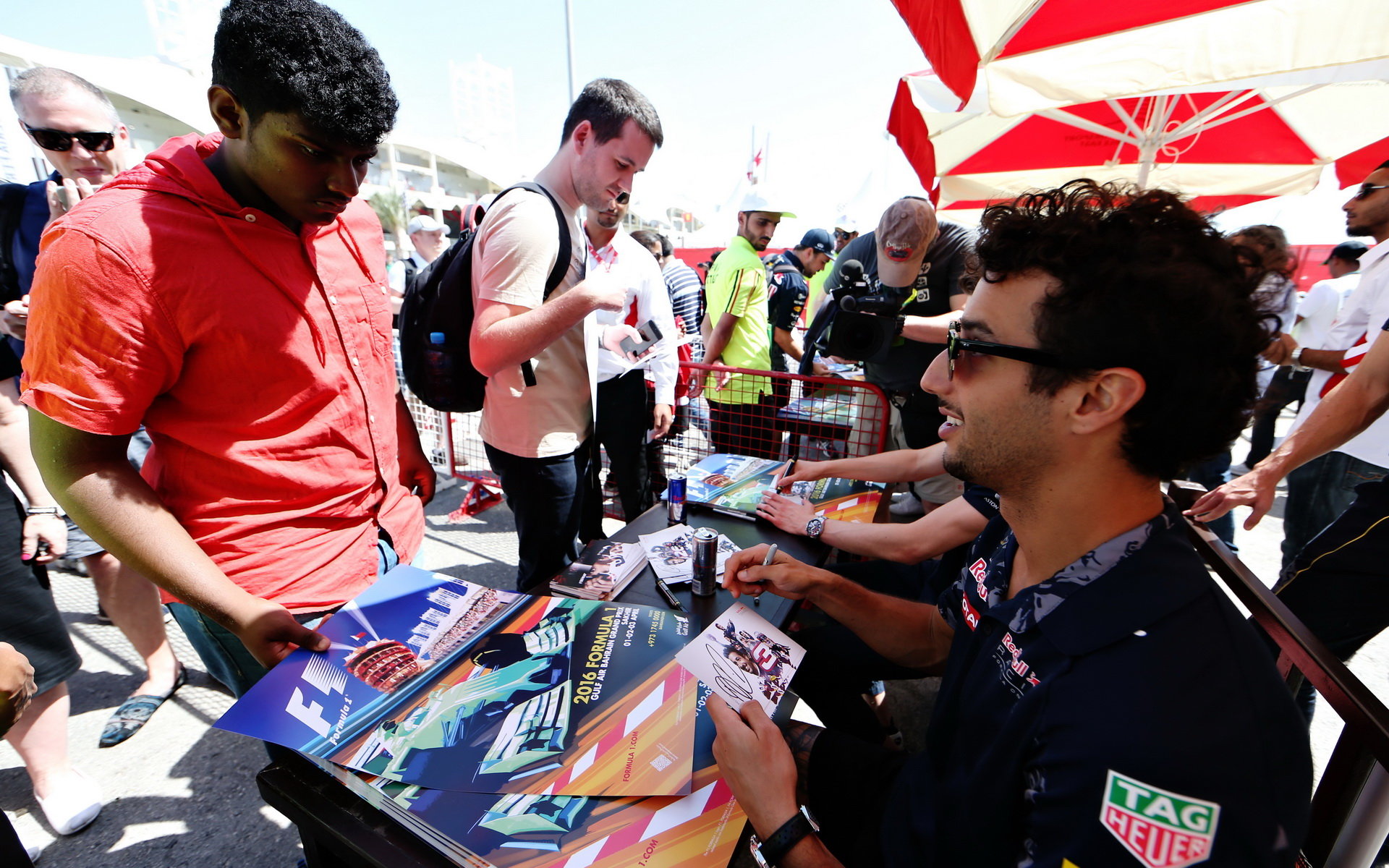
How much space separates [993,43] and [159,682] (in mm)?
4634

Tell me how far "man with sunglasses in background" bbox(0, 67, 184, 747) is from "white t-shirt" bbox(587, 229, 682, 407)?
188 cm

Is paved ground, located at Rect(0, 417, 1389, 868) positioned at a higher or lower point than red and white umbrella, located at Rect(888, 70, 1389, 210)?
lower

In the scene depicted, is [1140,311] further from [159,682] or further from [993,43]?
[159,682]

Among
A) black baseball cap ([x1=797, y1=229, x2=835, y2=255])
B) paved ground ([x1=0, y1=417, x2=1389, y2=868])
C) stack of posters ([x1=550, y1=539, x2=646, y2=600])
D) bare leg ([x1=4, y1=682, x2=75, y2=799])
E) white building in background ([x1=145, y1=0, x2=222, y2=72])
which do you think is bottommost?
paved ground ([x1=0, y1=417, x2=1389, y2=868])

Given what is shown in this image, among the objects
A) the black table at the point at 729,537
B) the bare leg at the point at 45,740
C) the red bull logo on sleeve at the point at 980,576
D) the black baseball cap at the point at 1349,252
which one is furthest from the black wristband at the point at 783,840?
the black baseball cap at the point at 1349,252

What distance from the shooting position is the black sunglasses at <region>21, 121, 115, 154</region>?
6.46 ft

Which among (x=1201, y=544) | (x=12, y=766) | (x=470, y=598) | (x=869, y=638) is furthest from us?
(x=12, y=766)

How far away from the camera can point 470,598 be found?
1.43 metres

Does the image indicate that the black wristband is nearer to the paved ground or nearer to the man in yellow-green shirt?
the paved ground

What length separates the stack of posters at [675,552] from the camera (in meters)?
1.78

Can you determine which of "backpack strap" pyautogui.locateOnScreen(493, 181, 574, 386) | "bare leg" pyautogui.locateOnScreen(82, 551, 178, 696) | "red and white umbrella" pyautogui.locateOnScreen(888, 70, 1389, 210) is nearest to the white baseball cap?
"red and white umbrella" pyautogui.locateOnScreen(888, 70, 1389, 210)

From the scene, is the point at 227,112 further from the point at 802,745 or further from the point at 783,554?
the point at 802,745

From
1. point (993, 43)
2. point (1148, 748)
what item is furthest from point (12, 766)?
point (993, 43)

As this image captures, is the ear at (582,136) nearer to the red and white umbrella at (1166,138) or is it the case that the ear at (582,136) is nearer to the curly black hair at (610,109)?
the curly black hair at (610,109)
